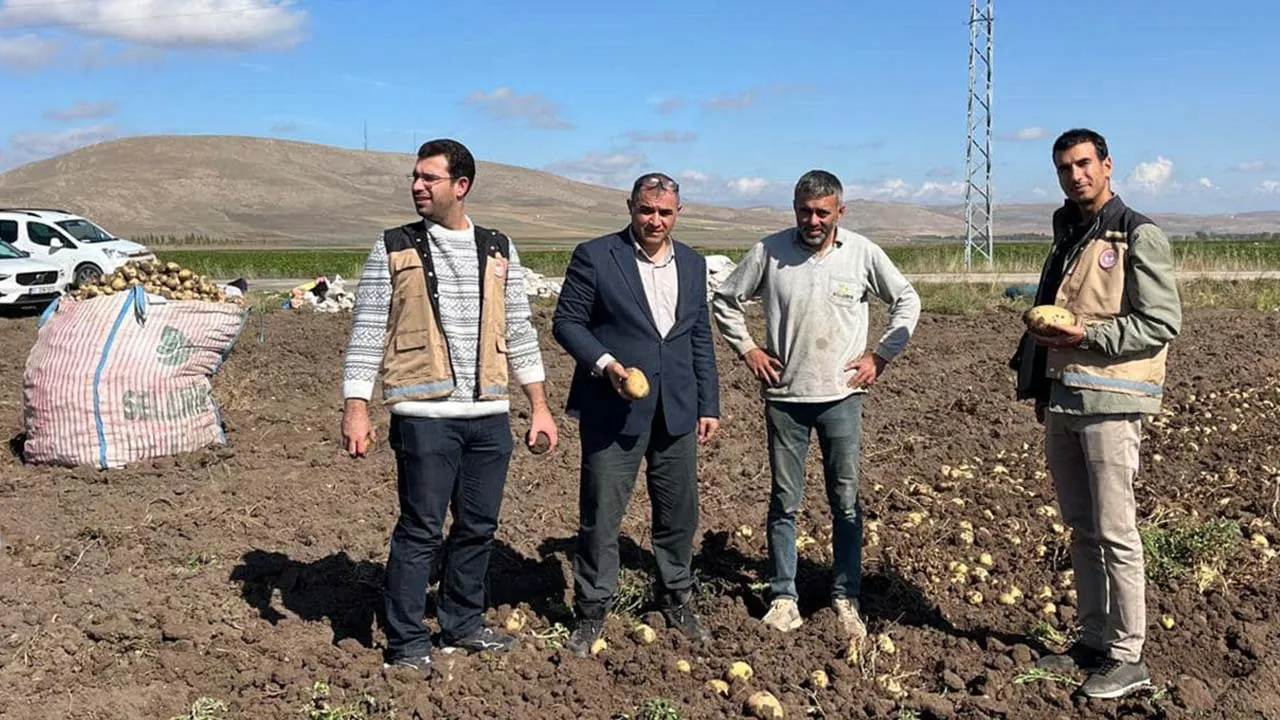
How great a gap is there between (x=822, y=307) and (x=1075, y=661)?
1.56 meters

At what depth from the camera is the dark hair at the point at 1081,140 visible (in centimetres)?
373

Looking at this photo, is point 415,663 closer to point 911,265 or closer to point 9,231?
point 9,231

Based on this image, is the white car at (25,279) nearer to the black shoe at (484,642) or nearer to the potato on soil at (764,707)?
the black shoe at (484,642)

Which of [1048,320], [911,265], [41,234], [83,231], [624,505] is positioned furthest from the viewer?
[911,265]

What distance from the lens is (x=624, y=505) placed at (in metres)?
4.43

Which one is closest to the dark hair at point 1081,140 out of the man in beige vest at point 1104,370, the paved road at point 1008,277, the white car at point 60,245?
the man in beige vest at point 1104,370

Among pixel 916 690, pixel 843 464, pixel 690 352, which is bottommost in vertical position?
pixel 916 690

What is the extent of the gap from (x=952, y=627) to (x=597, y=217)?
5913 inches

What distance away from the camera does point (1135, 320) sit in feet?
12.1

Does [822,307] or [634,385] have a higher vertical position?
[822,307]

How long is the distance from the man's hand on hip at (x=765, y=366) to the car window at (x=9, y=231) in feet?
55.8

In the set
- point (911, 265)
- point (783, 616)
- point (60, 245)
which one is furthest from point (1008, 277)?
point (783, 616)

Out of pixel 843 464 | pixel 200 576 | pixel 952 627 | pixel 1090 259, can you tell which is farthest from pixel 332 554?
pixel 1090 259

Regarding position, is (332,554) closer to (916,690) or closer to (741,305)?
(741,305)
